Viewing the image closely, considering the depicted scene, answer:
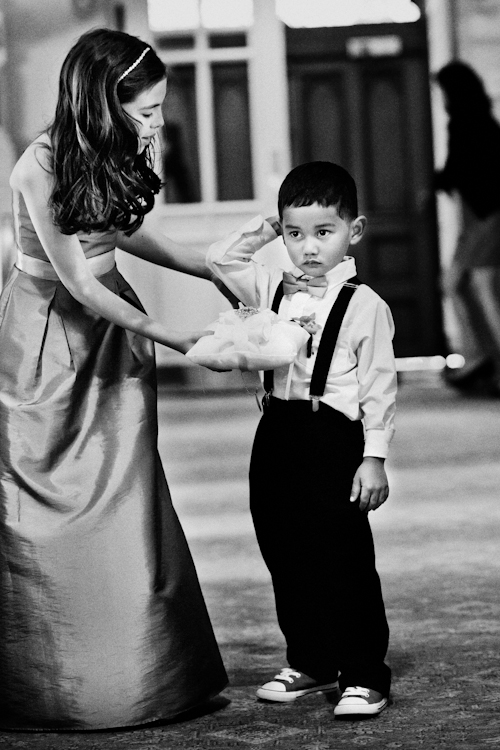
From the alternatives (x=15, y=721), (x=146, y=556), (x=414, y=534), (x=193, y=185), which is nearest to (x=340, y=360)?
(x=146, y=556)

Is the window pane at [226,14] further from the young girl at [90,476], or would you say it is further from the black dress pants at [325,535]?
the black dress pants at [325,535]

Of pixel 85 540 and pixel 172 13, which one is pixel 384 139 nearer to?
pixel 172 13

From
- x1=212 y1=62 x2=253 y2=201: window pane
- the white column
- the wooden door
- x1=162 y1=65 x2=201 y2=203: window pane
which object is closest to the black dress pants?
the white column

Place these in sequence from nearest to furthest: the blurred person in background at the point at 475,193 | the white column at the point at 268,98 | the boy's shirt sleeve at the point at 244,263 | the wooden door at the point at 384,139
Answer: the boy's shirt sleeve at the point at 244,263, the blurred person in background at the point at 475,193, the white column at the point at 268,98, the wooden door at the point at 384,139

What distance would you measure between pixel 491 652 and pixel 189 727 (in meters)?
0.69

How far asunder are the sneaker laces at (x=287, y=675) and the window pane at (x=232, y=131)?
6751mm

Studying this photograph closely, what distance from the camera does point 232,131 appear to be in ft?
28.6

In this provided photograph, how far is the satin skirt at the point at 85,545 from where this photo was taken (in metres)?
A: 2.03

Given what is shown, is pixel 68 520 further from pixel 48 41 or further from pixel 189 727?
pixel 48 41

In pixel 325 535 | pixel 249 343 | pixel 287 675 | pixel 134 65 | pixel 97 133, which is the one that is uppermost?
pixel 134 65

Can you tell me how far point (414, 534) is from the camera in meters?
3.63

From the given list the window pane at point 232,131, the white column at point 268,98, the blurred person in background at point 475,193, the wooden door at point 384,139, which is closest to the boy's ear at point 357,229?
the blurred person in background at point 475,193

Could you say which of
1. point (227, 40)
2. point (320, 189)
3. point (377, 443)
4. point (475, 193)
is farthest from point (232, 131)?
point (377, 443)

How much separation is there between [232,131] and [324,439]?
683 cm
